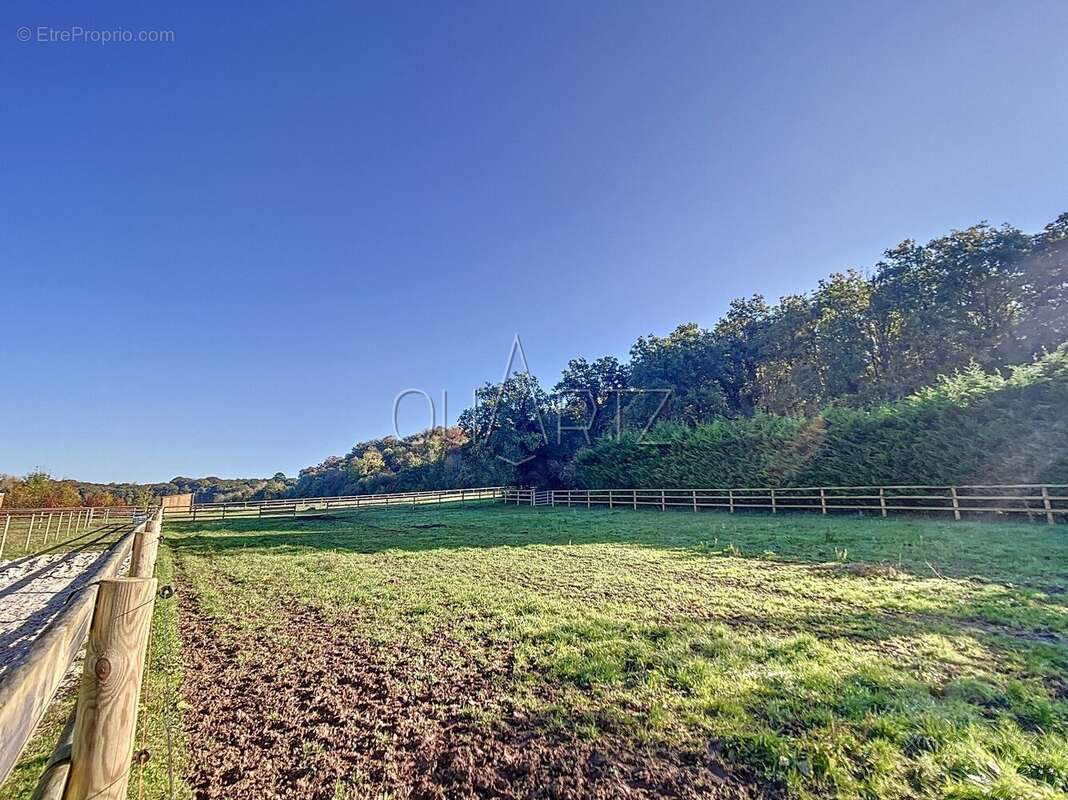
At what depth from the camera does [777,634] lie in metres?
4.20

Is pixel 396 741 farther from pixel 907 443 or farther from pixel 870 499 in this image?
pixel 907 443

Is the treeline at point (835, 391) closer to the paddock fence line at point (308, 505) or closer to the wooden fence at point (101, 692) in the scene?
the paddock fence line at point (308, 505)

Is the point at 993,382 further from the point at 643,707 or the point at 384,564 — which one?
the point at 384,564

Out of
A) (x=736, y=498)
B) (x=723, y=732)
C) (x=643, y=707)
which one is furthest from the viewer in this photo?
(x=736, y=498)

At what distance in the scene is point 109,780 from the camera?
1.36 m

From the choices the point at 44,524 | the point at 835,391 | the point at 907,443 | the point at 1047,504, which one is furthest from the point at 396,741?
the point at 835,391

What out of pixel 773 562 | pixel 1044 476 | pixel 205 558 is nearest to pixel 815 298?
pixel 1044 476

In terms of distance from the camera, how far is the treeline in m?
13.1

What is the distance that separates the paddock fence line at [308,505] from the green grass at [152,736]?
2097 cm

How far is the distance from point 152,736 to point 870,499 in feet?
55.4

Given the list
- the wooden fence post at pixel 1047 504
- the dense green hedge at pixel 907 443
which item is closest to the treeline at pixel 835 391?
the dense green hedge at pixel 907 443

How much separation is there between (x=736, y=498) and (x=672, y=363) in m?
13.8

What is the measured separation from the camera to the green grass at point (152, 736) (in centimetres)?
241

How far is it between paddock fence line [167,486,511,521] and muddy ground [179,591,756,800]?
71.5 ft
